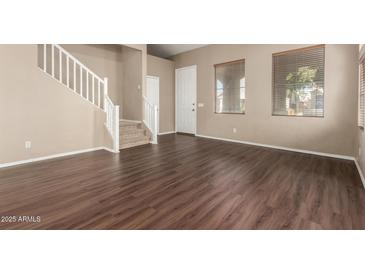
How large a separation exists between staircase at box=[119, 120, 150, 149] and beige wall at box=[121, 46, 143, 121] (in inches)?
13.1

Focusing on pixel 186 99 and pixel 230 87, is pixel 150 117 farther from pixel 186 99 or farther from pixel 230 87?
pixel 230 87

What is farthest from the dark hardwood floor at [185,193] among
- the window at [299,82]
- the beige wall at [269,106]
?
the window at [299,82]

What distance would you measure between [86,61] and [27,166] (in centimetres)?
335

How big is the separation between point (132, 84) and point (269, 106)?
12.9 ft

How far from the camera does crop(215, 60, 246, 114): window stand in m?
5.96

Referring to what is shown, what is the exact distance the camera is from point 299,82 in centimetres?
479

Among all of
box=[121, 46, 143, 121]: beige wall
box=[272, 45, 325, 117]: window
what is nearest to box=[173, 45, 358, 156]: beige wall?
box=[272, 45, 325, 117]: window

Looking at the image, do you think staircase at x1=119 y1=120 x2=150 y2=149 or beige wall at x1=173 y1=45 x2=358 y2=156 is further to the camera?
staircase at x1=119 y1=120 x2=150 y2=149

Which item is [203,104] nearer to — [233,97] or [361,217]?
[233,97]

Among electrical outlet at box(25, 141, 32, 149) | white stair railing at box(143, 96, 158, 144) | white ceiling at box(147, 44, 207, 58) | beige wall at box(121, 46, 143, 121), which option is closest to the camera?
electrical outlet at box(25, 141, 32, 149)

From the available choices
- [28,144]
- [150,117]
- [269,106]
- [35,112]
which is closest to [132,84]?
[150,117]

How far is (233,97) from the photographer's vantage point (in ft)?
20.4

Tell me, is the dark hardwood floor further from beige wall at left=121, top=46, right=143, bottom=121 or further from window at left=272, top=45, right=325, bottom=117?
beige wall at left=121, top=46, right=143, bottom=121
